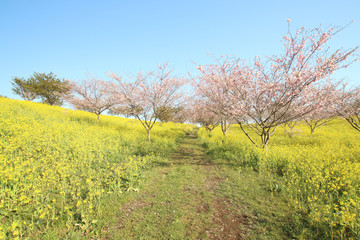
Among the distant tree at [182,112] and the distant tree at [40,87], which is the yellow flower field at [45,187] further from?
the distant tree at [40,87]

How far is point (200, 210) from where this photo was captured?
4938 mm

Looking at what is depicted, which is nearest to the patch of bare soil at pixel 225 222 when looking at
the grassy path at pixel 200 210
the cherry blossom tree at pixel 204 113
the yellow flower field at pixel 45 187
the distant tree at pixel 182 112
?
the grassy path at pixel 200 210

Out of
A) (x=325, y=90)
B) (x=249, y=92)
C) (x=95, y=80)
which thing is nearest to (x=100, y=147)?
(x=249, y=92)

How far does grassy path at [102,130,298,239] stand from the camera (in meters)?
3.91

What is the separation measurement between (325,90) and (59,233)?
1208cm

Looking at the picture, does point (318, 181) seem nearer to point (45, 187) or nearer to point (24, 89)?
point (45, 187)

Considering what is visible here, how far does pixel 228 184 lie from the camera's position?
695 centimetres

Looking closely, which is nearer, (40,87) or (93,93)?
(93,93)

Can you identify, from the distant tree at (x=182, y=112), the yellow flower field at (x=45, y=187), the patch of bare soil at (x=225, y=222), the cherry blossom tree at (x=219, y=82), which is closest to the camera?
the yellow flower field at (x=45, y=187)

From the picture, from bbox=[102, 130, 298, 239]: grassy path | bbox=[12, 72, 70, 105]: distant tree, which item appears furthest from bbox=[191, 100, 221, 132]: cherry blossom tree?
bbox=[12, 72, 70, 105]: distant tree

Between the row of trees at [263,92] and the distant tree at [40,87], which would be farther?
the distant tree at [40,87]

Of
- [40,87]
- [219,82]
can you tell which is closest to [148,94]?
[219,82]

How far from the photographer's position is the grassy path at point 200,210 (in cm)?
391

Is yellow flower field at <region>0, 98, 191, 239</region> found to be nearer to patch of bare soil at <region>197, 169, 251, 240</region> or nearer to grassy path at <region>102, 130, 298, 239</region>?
grassy path at <region>102, 130, 298, 239</region>
